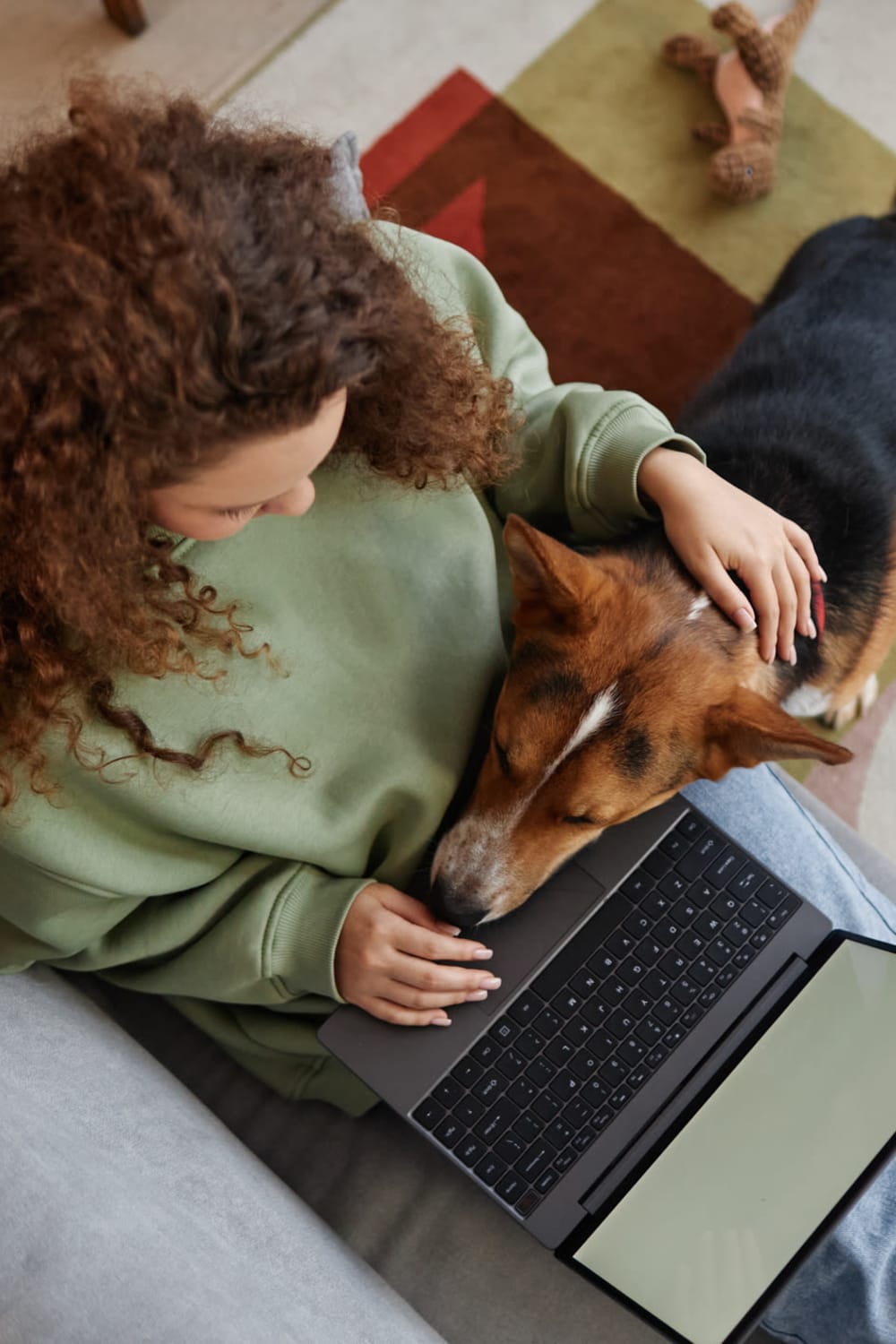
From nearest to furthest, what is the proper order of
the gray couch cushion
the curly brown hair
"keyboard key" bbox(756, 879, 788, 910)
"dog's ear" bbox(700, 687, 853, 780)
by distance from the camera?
the curly brown hair
the gray couch cushion
"dog's ear" bbox(700, 687, 853, 780)
"keyboard key" bbox(756, 879, 788, 910)

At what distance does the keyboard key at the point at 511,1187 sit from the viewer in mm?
1250

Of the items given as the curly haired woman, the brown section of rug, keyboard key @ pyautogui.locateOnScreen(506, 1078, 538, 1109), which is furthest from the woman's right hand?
the brown section of rug

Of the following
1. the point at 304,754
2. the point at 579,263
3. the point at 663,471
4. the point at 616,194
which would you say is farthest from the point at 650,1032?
the point at 616,194

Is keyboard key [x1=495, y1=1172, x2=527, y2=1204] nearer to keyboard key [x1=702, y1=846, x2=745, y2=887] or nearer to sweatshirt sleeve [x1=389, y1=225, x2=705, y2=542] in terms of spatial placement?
keyboard key [x1=702, y1=846, x2=745, y2=887]

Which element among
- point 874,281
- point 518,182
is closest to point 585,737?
point 874,281

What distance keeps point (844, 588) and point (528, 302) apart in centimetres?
100

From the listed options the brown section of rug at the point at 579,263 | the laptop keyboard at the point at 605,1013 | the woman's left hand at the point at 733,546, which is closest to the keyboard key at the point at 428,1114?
the laptop keyboard at the point at 605,1013

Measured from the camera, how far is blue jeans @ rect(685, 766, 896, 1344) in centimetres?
128

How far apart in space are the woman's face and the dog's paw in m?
1.27

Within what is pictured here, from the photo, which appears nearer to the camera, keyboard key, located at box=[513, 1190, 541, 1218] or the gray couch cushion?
the gray couch cushion

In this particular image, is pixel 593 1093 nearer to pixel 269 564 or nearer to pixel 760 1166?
pixel 760 1166

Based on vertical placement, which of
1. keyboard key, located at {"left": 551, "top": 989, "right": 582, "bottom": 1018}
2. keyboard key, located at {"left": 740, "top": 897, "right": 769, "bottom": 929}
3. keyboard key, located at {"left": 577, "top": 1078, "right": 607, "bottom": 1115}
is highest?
keyboard key, located at {"left": 740, "top": 897, "right": 769, "bottom": 929}

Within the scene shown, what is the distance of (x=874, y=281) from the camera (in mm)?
1766

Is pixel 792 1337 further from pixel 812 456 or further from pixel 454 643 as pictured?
pixel 812 456
